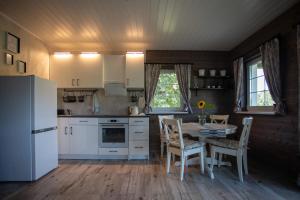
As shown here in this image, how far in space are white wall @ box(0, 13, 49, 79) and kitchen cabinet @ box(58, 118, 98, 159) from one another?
1122 millimetres

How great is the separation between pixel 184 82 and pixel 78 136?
8.29ft

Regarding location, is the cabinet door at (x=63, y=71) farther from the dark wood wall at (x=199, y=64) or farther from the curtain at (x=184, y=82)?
the curtain at (x=184, y=82)

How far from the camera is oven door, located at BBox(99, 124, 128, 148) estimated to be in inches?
153

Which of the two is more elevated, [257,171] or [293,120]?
[293,120]

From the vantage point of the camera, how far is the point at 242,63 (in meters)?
4.03

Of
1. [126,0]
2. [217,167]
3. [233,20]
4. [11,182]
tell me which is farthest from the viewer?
[217,167]

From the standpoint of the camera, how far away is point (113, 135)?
3.92 meters

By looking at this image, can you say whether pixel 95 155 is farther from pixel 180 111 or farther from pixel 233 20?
pixel 233 20

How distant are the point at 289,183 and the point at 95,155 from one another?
318cm

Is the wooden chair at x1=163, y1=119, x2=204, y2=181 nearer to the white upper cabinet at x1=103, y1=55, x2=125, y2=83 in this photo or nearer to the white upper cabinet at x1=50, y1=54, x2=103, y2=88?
the white upper cabinet at x1=103, y1=55, x2=125, y2=83

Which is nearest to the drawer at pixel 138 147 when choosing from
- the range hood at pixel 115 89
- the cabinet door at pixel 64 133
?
the range hood at pixel 115 89

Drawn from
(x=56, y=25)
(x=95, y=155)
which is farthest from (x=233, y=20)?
(x=95, y=155)

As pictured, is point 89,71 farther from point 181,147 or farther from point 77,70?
point 181,147

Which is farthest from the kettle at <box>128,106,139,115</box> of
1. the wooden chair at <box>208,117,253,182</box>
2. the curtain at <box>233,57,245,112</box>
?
the curtain at <box>233,57,245,112</box>
